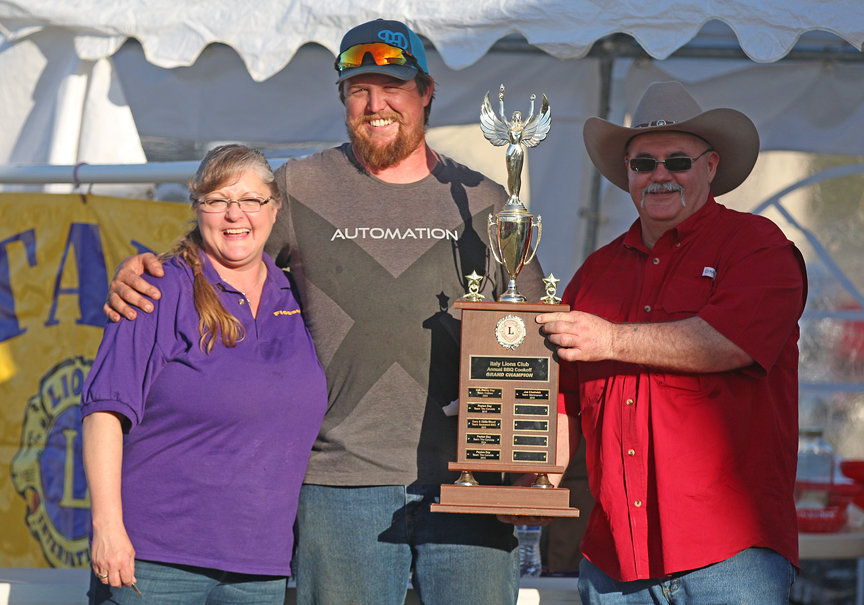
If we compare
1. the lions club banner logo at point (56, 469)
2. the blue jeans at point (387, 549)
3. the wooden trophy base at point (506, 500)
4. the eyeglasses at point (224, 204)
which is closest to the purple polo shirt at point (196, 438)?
the blue jeans at point (387, 549)

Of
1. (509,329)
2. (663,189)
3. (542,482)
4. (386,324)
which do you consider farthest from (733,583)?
(386,324)

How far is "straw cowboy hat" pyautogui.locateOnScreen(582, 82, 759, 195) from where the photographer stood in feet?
10.2

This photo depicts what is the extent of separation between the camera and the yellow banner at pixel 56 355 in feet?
15.7

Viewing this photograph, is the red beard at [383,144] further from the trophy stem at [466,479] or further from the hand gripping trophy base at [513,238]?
the trophy stem at [466,479]

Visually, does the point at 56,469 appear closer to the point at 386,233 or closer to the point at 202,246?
the point at 202,246

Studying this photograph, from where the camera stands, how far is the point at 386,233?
3.24 metres

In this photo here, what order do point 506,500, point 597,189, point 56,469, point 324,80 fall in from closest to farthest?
1. point 506,500
2. point 56,469
3. point 597,189
4. point 324,80

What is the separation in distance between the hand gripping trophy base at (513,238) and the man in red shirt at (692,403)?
0.21m

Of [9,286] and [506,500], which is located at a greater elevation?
[9,286]

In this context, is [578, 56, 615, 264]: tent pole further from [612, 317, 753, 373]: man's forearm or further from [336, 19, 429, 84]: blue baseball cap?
[612, 317, 753, 373]: man's forearm

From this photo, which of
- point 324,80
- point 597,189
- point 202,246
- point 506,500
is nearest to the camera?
point 506,500

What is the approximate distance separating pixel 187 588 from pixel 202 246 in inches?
41.9

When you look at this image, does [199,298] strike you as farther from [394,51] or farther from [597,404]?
[597,404]

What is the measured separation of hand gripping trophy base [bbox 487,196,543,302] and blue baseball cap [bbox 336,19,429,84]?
0.58 metres
